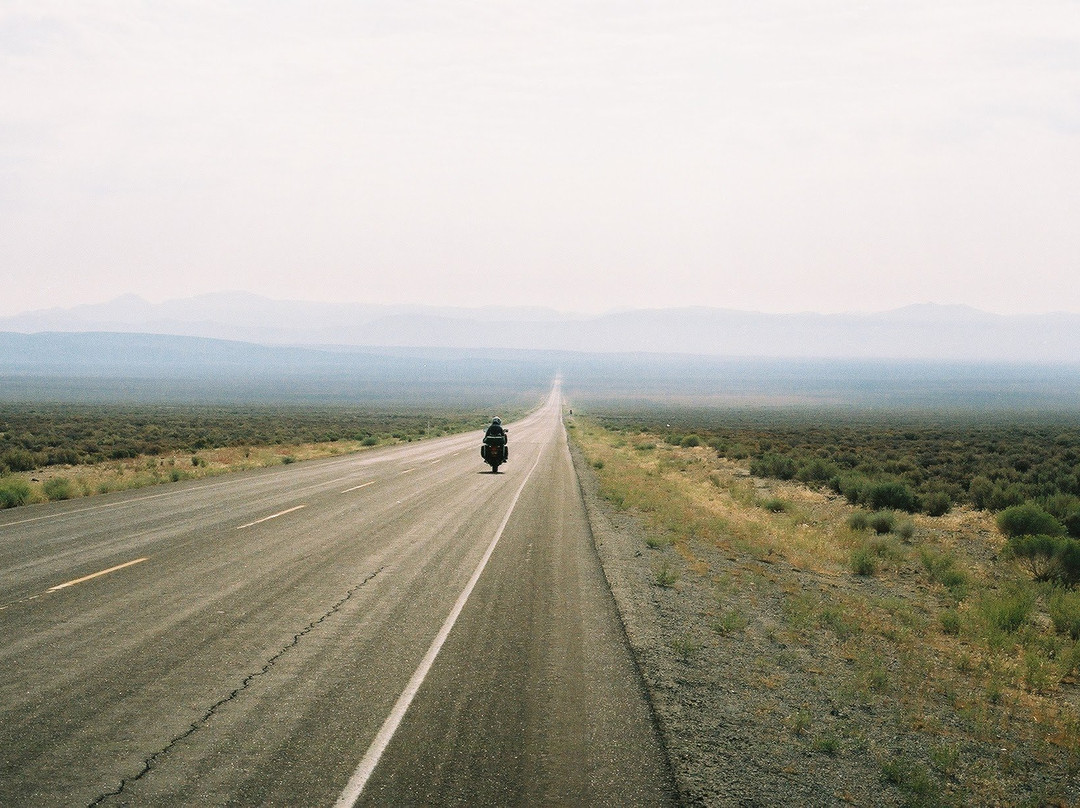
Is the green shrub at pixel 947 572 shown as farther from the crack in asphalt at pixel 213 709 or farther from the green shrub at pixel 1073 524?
the crack in asphalt at pixel 213 709

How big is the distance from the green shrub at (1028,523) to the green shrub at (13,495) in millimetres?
26310

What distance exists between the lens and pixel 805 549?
59.3ft

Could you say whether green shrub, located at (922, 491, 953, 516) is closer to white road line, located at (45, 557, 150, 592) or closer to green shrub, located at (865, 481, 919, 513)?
green shrub, located at (865, 481, 919, 513)

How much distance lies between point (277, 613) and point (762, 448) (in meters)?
41.0

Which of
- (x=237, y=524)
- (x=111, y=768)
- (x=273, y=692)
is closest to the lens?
(x=111, y=768)

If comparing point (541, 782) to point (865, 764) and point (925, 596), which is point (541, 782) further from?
point (925, 596)

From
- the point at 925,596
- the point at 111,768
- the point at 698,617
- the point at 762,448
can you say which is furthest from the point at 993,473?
the point at 111,768

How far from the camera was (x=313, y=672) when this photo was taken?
797 cm

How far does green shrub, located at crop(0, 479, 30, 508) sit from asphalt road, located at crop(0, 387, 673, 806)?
5.56m

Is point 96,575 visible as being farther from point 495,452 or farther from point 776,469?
point 776,469

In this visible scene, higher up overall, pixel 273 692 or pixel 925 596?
pixel 273 692

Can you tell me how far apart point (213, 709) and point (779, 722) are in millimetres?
5210

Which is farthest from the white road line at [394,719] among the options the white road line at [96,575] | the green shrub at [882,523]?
the green shrub at [882,523]

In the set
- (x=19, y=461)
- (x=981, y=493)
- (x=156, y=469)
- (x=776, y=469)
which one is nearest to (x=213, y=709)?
(x=981, y=493)
